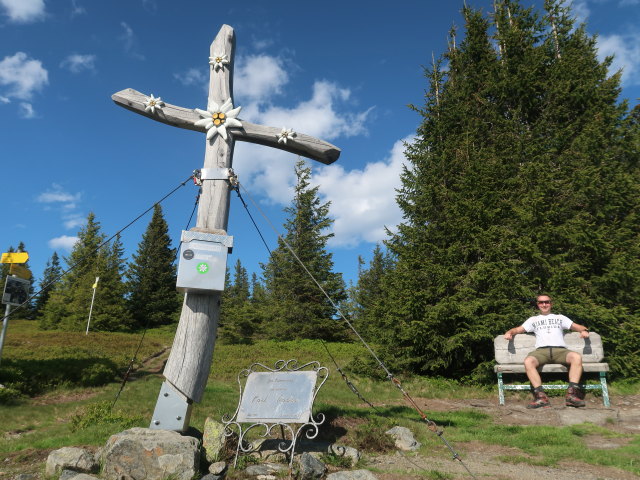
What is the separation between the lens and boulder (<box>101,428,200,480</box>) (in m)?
4.13

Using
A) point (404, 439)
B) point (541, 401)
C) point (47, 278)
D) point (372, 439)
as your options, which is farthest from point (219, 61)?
point (47, 278)

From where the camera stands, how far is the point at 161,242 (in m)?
46.6

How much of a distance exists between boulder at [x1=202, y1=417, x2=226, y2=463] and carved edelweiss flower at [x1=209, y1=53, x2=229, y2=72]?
4.99m

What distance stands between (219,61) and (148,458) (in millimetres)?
5277

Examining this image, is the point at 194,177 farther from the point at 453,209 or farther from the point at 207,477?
the point at 453,209

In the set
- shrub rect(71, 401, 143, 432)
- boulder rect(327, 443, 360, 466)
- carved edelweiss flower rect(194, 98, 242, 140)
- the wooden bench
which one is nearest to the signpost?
shrub rect(71, 401, 143, 432)

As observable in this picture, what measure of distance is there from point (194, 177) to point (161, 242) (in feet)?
144

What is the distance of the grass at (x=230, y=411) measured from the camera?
568 centimetres

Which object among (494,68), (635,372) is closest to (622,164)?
(494,68)

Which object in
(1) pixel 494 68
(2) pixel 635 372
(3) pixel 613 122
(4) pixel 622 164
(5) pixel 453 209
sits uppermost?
(1) pixel 494 68

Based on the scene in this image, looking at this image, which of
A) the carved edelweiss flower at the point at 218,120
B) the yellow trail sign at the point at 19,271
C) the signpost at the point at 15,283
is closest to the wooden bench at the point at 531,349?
the carved edelweiss flower at the point at 218,120

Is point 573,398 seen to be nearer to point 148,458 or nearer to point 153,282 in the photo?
point 148,458

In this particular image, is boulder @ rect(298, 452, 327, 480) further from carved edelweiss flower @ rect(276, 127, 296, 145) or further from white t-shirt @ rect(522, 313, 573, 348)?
carved edelweiss flower @ rect(276, 127, 296, 145)

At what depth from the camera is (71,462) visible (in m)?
4.43
